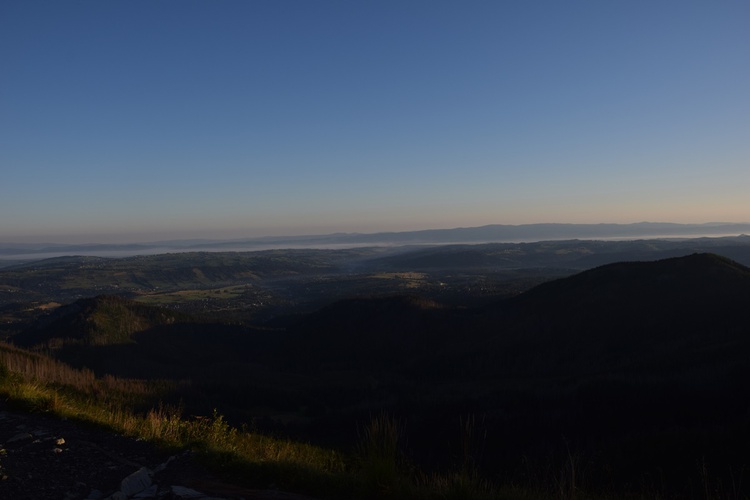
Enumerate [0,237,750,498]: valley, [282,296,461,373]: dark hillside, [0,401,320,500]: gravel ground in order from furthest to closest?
[282,296,461,373]: dark hillside → [0,237,750,498]: valley → [0,401,320,500]: gravel ground

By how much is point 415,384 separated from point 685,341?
107ft

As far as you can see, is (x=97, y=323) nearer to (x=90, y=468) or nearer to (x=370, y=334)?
(x=370, y=334)

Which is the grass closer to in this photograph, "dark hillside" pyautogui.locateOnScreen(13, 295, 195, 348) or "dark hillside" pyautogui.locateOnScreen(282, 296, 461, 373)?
"dark hillside" pyautogui.locateOnScreen(282, 296, 461, 373)

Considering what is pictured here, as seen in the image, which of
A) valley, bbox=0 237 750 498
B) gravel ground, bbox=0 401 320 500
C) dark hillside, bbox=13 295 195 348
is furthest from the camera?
dark hillside, bbox=13 295 195 348

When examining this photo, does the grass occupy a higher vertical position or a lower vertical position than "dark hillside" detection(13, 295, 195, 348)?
higher

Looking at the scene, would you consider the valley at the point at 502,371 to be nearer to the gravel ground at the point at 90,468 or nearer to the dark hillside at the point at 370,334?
the dark hillside at the point at 370,334

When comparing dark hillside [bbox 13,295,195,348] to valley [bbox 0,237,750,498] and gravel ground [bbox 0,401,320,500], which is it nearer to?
valley [bbox 0,237,750,498]

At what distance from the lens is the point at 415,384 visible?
66312 millimetres

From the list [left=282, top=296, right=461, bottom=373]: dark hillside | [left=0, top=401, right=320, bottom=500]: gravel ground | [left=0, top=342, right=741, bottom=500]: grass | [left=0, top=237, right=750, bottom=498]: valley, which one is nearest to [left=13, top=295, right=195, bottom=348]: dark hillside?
[left=0, top=237, right=750, bottom=498]: valley

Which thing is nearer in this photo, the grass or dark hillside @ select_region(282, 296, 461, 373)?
the grass

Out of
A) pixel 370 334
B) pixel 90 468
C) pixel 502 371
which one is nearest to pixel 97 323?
pixel 370 334

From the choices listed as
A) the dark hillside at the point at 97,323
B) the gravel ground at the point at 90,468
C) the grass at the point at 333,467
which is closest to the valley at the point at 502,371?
the grass at the point at 333,467

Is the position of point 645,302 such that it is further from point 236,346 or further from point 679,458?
point 236,346

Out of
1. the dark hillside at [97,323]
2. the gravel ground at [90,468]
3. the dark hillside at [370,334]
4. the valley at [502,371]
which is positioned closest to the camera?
the gravel ground at [90,468]
